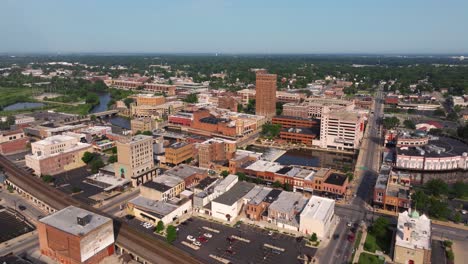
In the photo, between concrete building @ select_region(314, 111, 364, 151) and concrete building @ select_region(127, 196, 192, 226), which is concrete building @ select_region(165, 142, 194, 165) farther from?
concrete building @ select_region(314, 111, 364, 151)

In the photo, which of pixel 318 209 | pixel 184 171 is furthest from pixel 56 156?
pixel 318 209

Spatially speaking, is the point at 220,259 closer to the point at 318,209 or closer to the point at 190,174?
the point at 318,209

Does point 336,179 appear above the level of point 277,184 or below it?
above

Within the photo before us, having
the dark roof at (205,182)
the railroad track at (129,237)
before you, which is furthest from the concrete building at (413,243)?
the dark roof at (205,182)

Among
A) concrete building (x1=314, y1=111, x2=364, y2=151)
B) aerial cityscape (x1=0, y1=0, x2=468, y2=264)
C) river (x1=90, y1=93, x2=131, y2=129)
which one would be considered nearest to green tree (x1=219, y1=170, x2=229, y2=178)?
aerial cityscape (x1=0, y1=0, x2=468, y2=264)

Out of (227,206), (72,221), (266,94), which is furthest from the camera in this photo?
(266,94)

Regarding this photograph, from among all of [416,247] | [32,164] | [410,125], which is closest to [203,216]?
[416,247]

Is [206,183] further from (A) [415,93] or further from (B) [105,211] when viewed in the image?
→ (A) [415,93]
